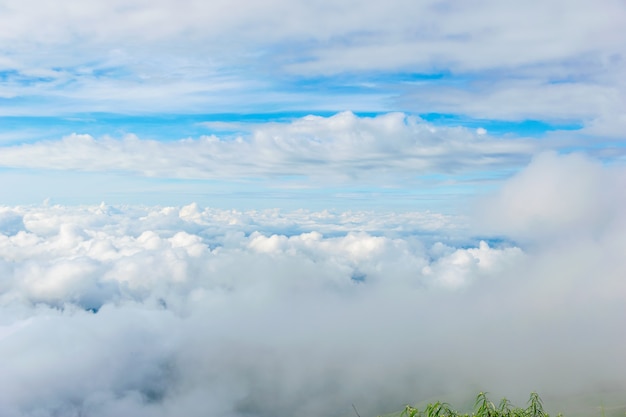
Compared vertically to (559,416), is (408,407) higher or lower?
higher

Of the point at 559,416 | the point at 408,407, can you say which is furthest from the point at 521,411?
the point at 408,407

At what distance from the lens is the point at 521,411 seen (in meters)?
26.8

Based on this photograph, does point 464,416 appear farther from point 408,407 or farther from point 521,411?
point 408,407

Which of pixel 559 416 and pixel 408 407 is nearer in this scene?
pixel 408 407

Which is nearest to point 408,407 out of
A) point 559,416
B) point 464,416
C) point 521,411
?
point 464,416

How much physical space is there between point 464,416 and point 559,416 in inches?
190

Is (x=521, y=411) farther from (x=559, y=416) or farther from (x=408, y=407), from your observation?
(x=408, y=407)

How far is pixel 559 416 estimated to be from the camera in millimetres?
26828

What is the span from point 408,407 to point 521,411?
7.20 metres

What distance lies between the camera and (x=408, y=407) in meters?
23.7

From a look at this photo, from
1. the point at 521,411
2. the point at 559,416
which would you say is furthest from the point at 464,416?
the point at 559,416

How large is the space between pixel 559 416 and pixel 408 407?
9064 mm

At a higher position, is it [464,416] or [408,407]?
[408,407]
